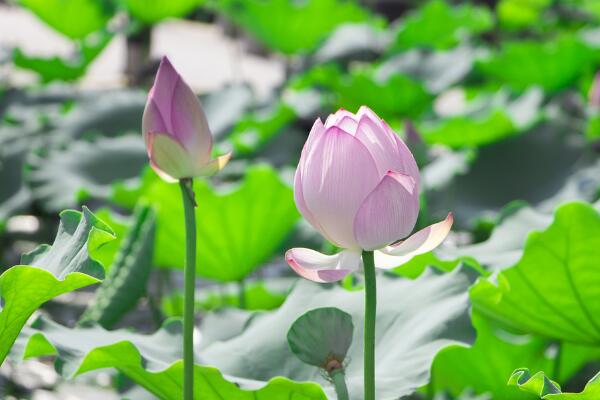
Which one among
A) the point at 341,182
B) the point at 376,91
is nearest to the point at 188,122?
the point at 341,182

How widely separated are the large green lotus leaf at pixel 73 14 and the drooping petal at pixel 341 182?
2.24m

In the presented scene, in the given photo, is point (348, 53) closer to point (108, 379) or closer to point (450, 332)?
point (108, 379)

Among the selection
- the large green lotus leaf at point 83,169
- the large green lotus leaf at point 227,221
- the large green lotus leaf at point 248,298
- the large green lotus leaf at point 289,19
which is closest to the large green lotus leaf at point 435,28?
the large green lotus leaf at point 289,19

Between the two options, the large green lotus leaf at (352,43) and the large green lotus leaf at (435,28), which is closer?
the large green lotus leaf at (352,43)

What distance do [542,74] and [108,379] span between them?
135cm

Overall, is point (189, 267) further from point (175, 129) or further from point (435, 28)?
point (435, 28)

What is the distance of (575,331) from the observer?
3.44 ft

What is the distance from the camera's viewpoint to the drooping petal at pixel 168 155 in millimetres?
722

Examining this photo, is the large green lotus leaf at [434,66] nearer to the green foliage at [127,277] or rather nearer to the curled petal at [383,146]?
the green foliage at [127,277]

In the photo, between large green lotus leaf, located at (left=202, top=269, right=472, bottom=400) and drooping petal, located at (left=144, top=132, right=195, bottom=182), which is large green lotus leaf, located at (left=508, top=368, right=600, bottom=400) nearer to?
large green lotus leaf, located at (left=202, top=269, right=472, bottom=400)

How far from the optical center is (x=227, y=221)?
161 cm

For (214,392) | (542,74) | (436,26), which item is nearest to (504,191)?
(542,74)

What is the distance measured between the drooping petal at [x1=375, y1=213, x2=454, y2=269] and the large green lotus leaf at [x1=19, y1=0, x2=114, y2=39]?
2243 mm

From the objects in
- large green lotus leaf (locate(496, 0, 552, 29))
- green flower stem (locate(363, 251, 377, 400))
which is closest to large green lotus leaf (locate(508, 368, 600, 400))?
green flower stem (locate(363, 251, 377, 400))
